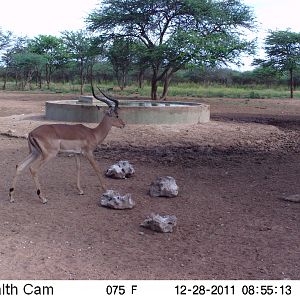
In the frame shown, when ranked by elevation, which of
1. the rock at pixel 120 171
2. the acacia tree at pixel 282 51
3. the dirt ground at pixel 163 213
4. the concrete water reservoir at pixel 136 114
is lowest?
the dirt ground at pixel 163 213

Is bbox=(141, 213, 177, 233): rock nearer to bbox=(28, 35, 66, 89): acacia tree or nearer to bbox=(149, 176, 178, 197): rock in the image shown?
bbox=(149, 176, 178, 197): rock

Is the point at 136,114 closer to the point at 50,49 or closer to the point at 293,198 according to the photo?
the point at 293,198

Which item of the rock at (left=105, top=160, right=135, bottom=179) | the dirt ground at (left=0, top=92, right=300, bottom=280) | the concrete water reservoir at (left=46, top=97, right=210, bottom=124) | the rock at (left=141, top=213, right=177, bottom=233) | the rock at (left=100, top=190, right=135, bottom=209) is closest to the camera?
the dirt ground at (left=0, top=92, right=300, bottom=280)

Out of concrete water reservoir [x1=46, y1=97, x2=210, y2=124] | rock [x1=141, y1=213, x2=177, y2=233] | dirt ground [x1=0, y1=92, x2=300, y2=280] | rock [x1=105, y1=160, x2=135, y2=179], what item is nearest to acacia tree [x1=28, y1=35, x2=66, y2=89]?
concrete water reservoir [x1=46, y1=97, x2=210, y2=124]

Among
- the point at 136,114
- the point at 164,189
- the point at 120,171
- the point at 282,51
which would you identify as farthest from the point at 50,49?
the point at 164,189

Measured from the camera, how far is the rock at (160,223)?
5.15m

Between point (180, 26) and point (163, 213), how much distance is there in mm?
23133

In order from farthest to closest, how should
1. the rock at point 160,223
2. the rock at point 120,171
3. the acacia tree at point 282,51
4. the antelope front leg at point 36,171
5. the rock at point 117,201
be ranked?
1. the acacia tree at point 282,51
2. the rock at point 120,171
3. the antelope front leg at point 36,171
4. the rock at point 117,201
5. the rock at point 160,223

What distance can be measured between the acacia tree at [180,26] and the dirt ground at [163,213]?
15.4m

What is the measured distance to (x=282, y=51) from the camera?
3656 centimetres

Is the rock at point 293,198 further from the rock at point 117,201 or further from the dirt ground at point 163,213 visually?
the rock at point 117,201

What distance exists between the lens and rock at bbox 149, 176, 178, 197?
6.62 metres

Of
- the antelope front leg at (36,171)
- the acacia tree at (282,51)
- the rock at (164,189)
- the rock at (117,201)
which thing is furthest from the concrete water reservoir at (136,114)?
the acacia tree at (282,51)

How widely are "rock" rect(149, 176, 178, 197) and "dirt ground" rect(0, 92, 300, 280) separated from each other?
0.35ft
